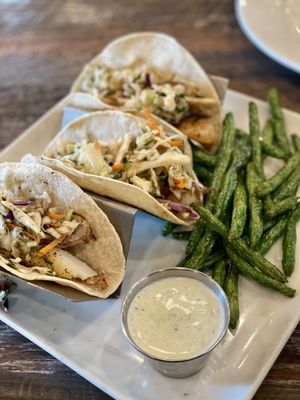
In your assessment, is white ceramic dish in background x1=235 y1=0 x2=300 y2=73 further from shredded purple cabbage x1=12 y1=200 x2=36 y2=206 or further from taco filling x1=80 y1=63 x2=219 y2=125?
shredded purple cabbage x1=12 y1=200 x2=36 y2=206

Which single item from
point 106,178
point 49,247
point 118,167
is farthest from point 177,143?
point 49,247

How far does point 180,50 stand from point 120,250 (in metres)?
1.89

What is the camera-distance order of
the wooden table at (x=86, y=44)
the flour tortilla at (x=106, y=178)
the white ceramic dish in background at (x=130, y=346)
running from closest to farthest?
the white ceramic dish in background at (x=130, y=346) → the flour tortilla at (x=106, y=178) → the wooden table at (x=86, y=44)

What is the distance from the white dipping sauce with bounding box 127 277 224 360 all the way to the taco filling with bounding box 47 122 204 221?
616mm

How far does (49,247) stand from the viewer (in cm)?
306

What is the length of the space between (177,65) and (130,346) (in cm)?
226

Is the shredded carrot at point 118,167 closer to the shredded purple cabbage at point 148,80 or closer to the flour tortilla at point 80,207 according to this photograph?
the flour tortilla at point 80,207

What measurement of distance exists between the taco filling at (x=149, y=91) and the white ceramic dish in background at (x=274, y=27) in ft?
2.93

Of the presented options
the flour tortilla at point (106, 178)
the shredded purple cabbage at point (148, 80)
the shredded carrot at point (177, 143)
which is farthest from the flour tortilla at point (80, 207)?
the shredded purple cabbage at point (148, 80)

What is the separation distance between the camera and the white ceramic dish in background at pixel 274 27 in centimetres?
461

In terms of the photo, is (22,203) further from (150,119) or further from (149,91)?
(149,91)

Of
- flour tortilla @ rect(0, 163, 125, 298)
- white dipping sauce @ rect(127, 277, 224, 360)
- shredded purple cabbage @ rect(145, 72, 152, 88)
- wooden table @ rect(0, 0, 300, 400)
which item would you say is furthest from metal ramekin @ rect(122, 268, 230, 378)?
wooden table @ rect(0, 0, 300, 400)

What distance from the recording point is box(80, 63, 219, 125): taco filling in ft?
13.3

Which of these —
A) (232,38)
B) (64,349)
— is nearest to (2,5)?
(232,38)
